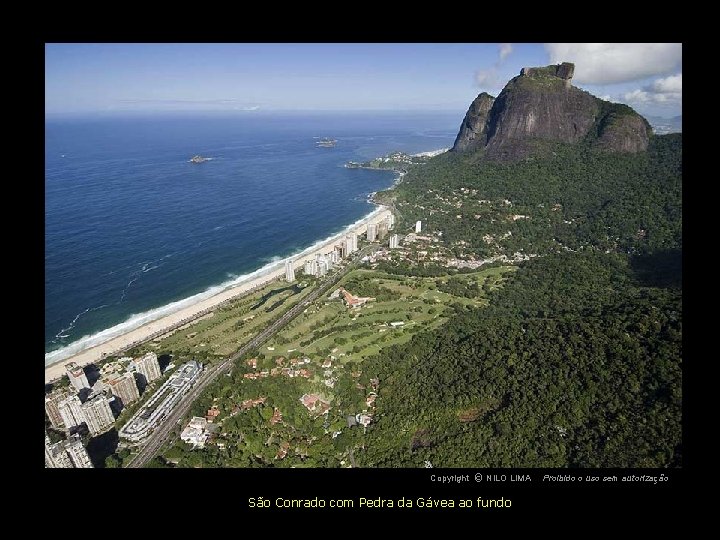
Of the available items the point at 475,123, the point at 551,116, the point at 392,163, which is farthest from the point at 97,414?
the point at 392,163

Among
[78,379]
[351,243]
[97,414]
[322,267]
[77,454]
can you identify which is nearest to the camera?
[77,454]

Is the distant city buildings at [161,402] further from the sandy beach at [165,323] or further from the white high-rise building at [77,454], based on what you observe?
the sandy beach at [165,323]

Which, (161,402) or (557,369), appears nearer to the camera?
(557,369)

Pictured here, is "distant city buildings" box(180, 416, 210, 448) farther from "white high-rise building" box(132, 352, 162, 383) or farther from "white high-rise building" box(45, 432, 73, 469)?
"white high-rise building" box(132, 352, 162, 383)

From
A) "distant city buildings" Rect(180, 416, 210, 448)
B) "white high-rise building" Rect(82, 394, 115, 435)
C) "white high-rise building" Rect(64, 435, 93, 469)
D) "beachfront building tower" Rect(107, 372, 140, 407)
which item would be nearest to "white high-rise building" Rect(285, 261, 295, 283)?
"beachfront building tower" Rect(107, 372, 140, 407)

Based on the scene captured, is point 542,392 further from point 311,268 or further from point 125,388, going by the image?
point 311,268

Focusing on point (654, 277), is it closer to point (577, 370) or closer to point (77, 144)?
point (577, 370)
